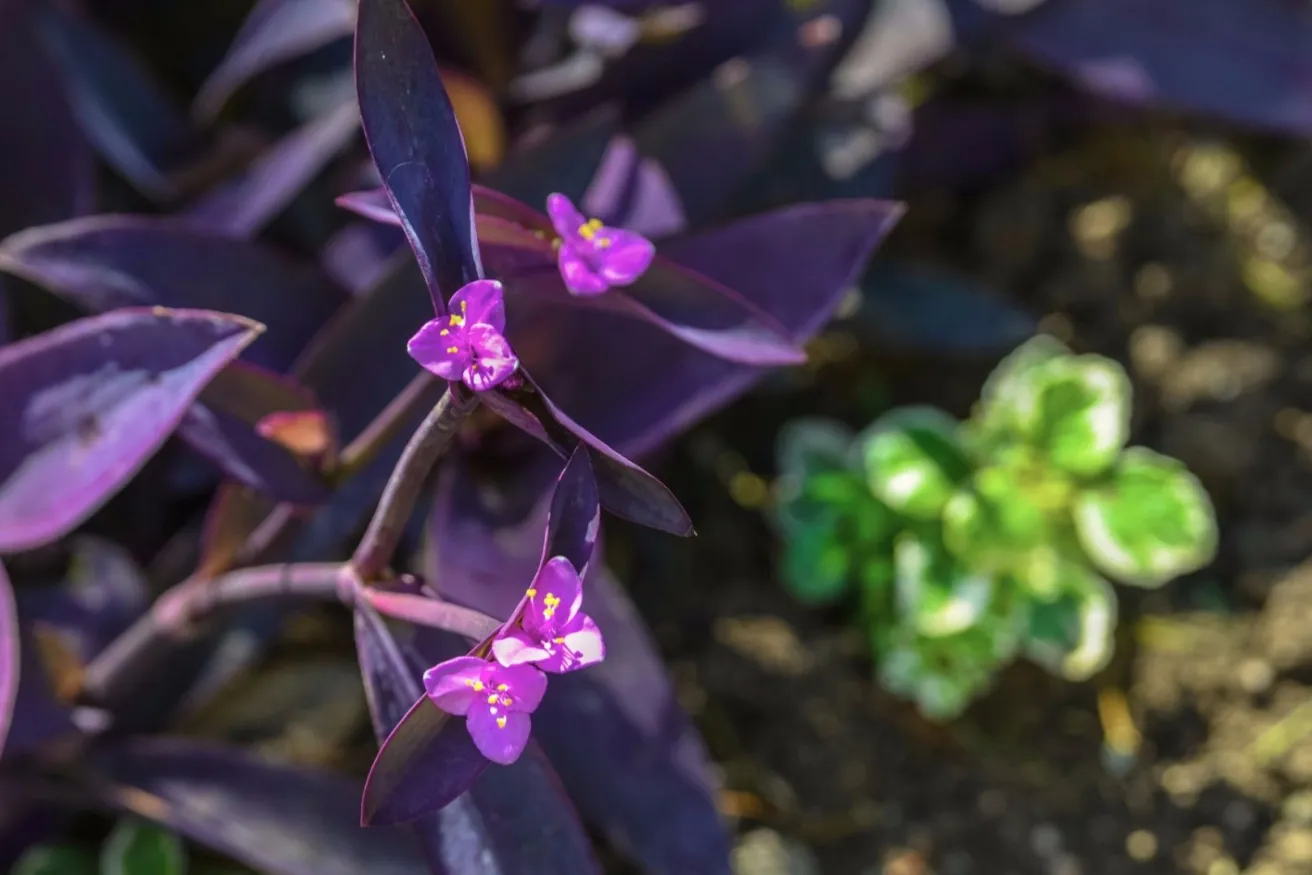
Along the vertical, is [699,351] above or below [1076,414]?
above

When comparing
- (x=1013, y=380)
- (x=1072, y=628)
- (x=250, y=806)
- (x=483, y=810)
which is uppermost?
(x=483, y=810)

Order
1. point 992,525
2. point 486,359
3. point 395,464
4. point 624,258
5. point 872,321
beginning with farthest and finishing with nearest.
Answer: point 872,321
point 992,525
point 395,464
point 624,258
point 486,359

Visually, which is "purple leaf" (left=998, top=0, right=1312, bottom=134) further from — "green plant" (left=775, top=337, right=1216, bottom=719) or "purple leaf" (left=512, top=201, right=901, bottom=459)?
"purple leaf" (left=512, top=201, right=901, bottom=459)

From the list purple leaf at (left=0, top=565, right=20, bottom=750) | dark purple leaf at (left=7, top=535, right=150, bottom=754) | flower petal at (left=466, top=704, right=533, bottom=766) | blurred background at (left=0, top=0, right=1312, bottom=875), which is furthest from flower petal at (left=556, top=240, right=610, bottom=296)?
dark purple leaf at (left=7, top=535, right=150, bottom=754)

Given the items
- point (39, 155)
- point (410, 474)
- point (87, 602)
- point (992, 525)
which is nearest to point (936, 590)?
point (992, 525)

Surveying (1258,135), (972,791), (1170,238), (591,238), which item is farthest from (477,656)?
(1258,135)

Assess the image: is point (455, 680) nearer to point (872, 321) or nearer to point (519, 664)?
point (519, 664)

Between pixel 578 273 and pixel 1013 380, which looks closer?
pixel 578 273
